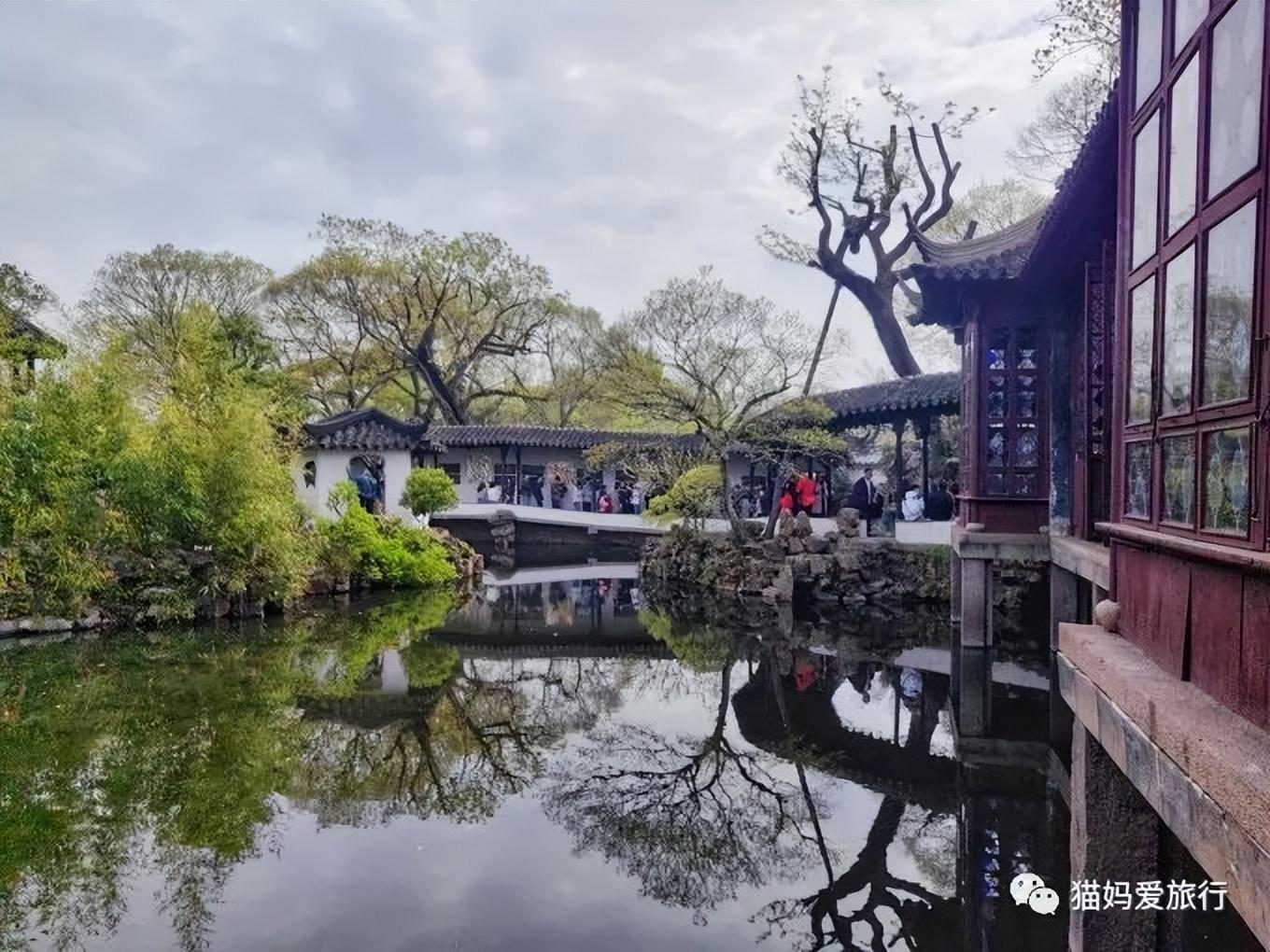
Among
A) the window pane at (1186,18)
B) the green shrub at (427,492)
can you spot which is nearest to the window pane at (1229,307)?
the window pane at (1186,18)

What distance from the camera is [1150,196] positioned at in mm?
2943

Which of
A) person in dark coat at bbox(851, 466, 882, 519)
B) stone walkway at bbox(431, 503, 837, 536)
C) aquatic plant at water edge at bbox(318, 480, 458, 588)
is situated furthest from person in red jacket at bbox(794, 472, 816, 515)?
aquatic plant at water edge at bbox(318, 480, 458, 588)

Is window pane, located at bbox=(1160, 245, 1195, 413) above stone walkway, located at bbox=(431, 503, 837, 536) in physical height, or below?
above

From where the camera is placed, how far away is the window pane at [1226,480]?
85.0 inches

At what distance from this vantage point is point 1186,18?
2641 mm

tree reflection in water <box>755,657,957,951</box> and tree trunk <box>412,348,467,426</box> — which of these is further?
tree trunk <box>412,348,467,426</box>

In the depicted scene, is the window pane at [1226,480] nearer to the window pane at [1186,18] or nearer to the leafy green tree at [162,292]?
the window pane at [1186,18]

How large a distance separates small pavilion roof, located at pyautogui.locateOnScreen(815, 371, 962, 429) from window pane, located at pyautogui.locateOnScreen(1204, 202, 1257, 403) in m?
11.6

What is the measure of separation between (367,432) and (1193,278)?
1909cm

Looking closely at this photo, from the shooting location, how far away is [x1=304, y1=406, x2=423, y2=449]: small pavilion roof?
19766 millimetres

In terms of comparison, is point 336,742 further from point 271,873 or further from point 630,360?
point 630,360

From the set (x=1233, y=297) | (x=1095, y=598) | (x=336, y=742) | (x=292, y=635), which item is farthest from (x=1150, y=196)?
(x=292, y=635)

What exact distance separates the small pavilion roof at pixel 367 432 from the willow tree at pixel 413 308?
5.39m

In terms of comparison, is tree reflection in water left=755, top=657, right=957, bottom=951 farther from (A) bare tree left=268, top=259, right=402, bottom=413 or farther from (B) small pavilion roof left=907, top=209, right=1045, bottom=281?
(A) bare tree left=268, top=259, right=402, bottom=413
